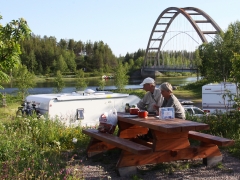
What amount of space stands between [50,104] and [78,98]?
97 cm

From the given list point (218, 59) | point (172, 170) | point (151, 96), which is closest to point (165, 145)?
point (172, 170)

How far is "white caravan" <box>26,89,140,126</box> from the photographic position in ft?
37.7

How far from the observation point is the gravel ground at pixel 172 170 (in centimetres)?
486

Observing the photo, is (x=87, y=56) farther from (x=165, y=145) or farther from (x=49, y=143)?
(x=165, y=145)

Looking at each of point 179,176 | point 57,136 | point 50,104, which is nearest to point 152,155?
point 179,176

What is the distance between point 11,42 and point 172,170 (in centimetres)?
263

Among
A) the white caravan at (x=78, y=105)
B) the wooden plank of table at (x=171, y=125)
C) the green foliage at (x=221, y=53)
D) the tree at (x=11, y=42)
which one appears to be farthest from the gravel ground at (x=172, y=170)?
→ the green foliage at (x=221, y=53)

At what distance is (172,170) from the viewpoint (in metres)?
5.11

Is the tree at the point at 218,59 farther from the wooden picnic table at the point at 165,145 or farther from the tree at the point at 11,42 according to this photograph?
the tree at the point at 11,42

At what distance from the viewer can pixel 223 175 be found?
4.93 m

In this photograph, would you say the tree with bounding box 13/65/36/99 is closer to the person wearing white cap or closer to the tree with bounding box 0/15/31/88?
the person wearing white cap

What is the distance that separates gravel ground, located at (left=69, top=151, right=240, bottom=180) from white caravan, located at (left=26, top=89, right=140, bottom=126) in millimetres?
5874

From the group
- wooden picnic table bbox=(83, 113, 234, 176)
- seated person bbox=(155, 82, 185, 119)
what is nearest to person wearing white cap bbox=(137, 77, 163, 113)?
seated person bbox=(155, 82, 185, 119)

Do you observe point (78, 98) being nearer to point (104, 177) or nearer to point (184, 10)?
point (104, 177)
